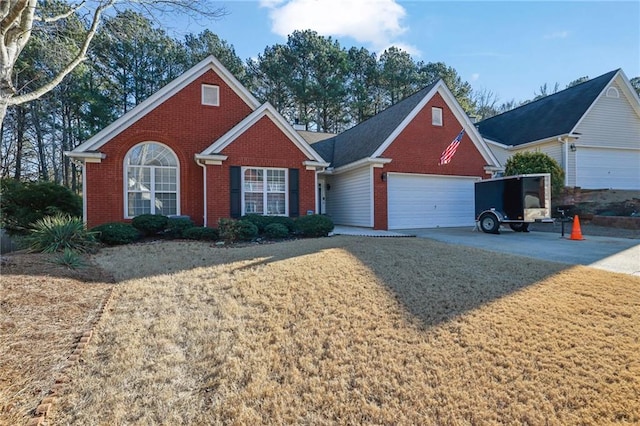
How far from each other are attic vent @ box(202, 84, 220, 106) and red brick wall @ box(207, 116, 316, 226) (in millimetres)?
2383

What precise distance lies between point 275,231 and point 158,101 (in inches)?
277

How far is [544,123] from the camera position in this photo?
19.5 m

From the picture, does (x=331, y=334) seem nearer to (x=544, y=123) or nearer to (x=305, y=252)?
(x=305, y=252)

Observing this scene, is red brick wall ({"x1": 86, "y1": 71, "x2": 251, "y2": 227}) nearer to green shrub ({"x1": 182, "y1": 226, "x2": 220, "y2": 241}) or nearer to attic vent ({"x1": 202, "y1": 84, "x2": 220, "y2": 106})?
attic vent ({"x1": 202, "y1": 84, "x2": 220, "y2": 106})

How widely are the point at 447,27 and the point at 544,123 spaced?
10784 millimetres

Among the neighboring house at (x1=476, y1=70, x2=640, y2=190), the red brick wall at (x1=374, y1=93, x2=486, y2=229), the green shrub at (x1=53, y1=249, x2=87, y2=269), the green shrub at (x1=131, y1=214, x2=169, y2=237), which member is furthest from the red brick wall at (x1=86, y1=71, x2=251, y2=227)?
the neighboring house at (x1=476, y1=70, x2=640, y2=190)

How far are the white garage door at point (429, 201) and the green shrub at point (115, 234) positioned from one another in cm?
974

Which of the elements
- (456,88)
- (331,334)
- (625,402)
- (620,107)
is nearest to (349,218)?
(331,334)

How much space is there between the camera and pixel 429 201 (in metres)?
15.3

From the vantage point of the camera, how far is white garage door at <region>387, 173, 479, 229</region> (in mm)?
14703

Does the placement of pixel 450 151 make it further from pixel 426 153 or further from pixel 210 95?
pixel 210 95

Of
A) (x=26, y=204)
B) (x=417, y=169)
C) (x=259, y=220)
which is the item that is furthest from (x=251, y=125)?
(x=26, y=204)

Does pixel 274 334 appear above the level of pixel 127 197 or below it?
below

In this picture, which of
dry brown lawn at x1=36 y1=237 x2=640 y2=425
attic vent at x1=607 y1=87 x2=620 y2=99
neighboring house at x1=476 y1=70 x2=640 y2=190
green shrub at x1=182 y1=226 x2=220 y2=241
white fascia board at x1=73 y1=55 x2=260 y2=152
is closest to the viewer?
dry brown lawn at x1=36 y1=237 x2=640 y2=425
